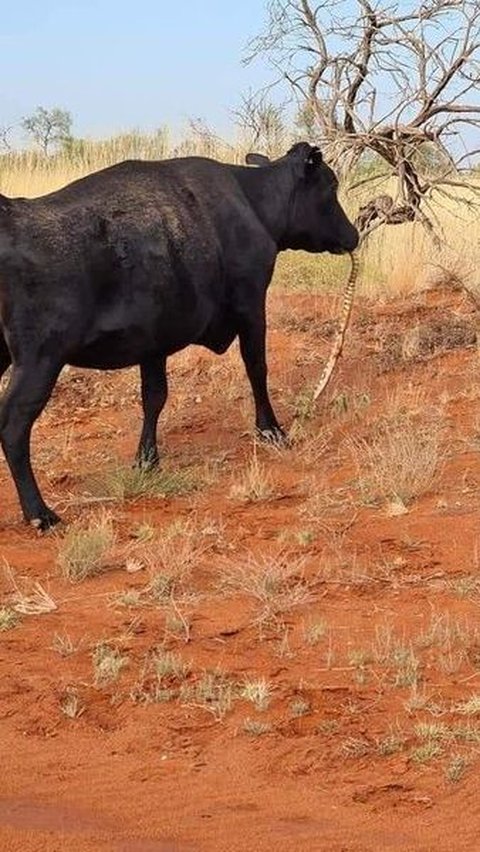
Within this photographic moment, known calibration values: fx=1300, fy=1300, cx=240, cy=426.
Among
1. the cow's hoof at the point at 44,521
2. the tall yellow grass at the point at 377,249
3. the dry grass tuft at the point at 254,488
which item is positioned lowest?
the cow's hoof at the point at 44,521

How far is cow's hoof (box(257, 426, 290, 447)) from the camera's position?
8383mm

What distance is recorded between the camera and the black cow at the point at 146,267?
6.78 m

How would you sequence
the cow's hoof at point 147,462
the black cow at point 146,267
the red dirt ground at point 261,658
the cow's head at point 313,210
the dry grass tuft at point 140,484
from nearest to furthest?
the red dirt ground at point 261,658 < the black cow at point 146,267 < the dry grass tuft at point 140,484 < the cow's hoof at point 147,462 < the cow's head at point 313,210

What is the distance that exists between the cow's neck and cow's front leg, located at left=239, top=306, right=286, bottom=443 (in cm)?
68

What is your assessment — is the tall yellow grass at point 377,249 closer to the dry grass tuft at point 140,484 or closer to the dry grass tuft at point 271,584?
the dry grass tuft at point 140,484

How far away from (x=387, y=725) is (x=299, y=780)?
17.4 inches

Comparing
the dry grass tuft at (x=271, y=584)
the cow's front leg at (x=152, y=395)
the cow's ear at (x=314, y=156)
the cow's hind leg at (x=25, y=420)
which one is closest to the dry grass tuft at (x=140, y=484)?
the cow's front leg at (x=152, y=395)

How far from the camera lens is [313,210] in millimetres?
9023

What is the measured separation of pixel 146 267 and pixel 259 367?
144 cm

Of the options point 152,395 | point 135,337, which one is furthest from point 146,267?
point 152,395

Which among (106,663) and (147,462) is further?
(147,462)

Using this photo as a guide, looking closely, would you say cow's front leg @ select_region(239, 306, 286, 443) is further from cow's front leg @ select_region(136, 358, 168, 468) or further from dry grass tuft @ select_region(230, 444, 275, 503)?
dry grass tuft @ select_region(230, 444, 275, 503)

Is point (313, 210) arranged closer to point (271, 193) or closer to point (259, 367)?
point (271, 193)

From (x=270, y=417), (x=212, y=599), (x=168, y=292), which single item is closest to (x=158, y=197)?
(x=168, y=292)
